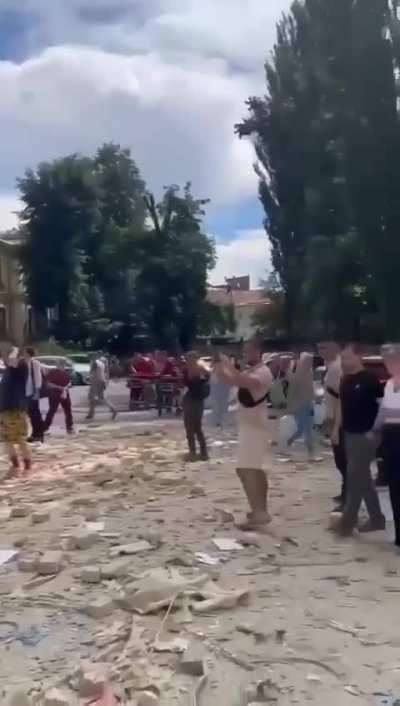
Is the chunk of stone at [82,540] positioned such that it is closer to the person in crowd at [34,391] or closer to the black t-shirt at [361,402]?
the black t-shirt at [361,402]

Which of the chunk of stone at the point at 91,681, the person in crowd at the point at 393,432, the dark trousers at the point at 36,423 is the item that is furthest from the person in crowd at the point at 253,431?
the dark trousers at the point at 36,423

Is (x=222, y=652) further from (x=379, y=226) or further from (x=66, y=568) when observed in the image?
(x=379, y=226)

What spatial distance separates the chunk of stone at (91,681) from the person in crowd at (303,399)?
31.7 ft

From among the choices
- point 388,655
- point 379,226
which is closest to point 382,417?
point 388,655

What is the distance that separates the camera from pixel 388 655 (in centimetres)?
629

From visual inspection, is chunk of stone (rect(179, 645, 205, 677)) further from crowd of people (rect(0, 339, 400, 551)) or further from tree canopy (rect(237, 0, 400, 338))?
tree canopy (rect(237, 0, 400, 338))

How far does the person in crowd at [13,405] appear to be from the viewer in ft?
47.0

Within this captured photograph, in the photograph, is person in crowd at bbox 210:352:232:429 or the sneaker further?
person in crowd at bbox 210:352:232:429

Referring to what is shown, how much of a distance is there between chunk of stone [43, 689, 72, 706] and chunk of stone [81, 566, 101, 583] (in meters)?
2.49

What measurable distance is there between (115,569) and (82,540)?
127 centimetres

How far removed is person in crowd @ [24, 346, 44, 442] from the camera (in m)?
16.2

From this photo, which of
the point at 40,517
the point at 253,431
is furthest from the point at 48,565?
the point at 40,517

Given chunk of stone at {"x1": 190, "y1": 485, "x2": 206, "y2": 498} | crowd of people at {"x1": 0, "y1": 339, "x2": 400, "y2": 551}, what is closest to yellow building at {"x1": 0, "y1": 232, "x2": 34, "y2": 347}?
chunk of stone at {"x1": 190, "y1": 485, "x2": 206, "y2": 498}

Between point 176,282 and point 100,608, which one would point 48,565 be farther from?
point 176,282
